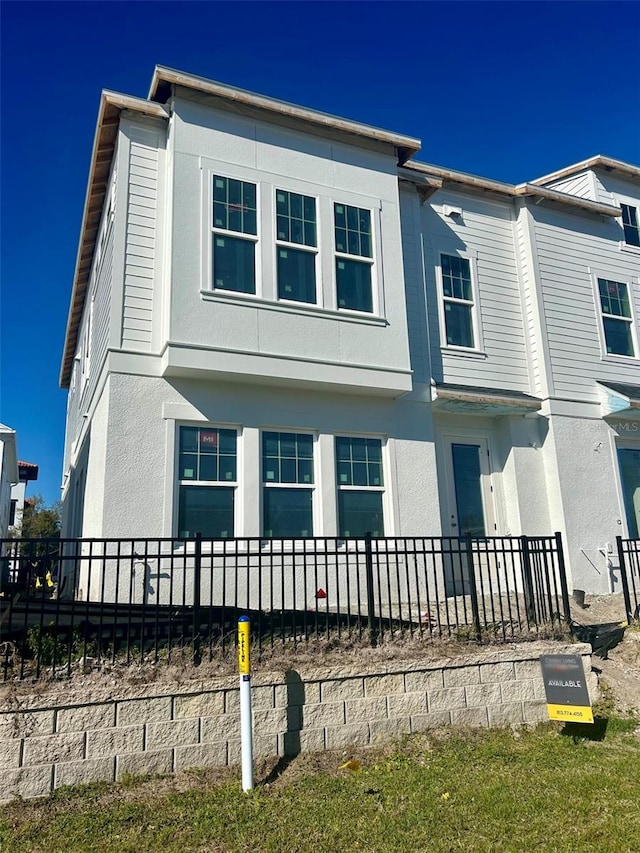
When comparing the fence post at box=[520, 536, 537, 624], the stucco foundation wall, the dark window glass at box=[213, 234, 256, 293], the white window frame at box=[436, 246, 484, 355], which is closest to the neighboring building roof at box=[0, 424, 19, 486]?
the dark window glass at box=[213, 234, 256, 293]

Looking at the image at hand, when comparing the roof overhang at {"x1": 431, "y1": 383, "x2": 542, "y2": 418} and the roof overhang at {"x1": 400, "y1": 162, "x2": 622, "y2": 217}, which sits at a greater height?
the roof overhang at {"x1": 400, "y1": 162, "x2": 622, "y2": 217}

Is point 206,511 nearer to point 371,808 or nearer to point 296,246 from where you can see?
point 296,246

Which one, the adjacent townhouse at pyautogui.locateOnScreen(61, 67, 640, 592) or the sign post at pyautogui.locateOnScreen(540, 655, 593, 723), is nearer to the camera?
the sign post at pyautogui.locateOnScreen(540, 655, 593, 723)

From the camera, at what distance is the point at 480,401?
10.4m

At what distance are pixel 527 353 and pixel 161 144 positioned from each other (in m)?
7.29

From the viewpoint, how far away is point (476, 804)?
4.80 meters

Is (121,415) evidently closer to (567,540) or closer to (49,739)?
(49,739)

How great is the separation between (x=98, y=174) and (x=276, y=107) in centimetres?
336

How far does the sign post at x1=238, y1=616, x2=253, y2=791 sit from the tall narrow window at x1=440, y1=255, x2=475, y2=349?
23.9 feet

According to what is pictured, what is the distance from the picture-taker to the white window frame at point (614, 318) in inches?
486

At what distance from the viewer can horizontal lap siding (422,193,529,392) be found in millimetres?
11109

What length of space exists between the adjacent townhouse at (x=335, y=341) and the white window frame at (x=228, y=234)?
0.10 ft

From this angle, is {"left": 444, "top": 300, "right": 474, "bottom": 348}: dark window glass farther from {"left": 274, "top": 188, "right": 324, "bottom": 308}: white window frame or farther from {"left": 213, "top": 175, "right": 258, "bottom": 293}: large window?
{"left": 213, "top": 175, "right": 258, "bottom": 293}: large window

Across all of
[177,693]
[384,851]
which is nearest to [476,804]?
[384,851]
